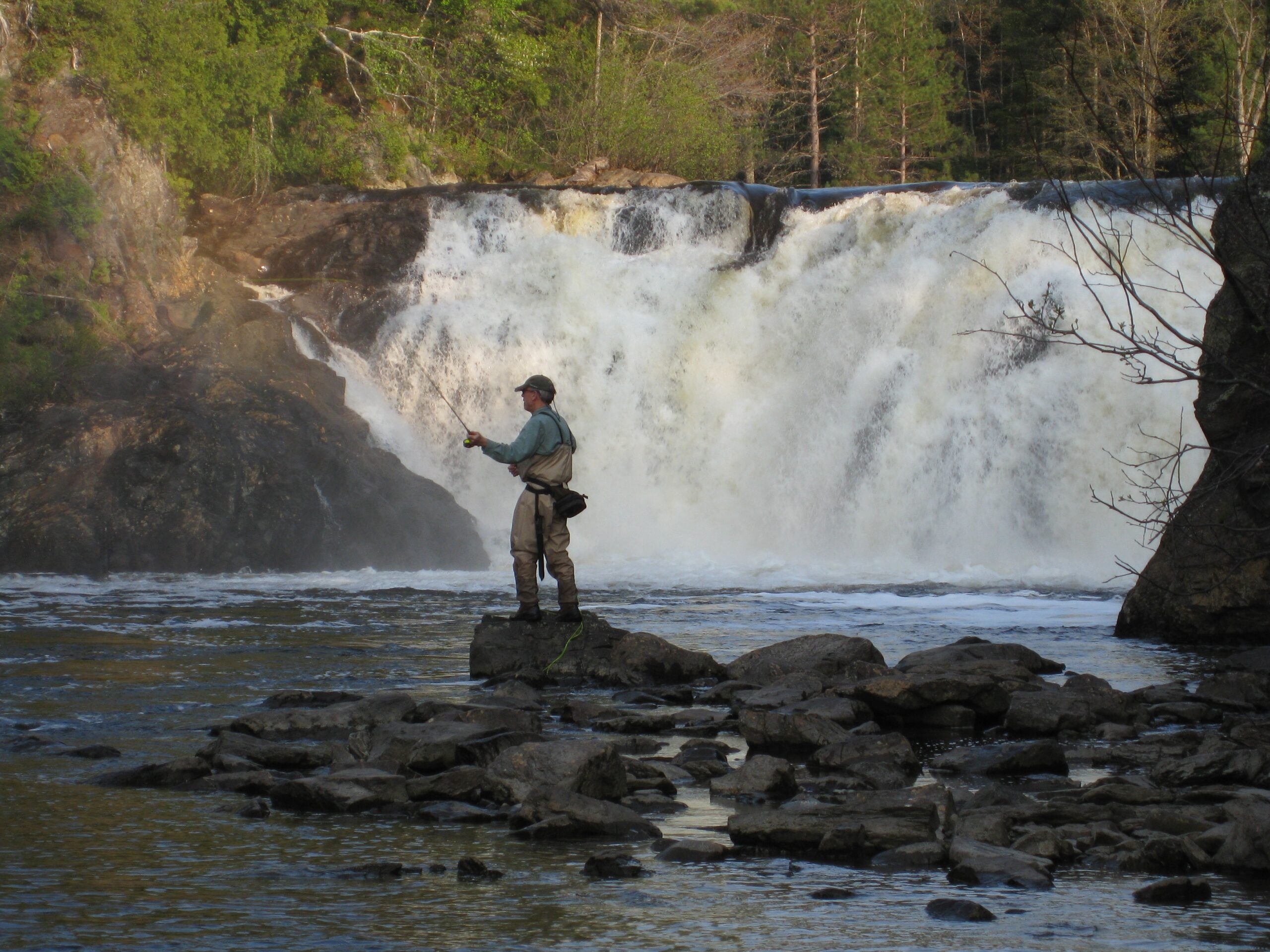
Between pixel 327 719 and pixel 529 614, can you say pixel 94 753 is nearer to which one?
pixel 327 719

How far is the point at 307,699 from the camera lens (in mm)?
9484

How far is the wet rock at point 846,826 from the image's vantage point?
579cm

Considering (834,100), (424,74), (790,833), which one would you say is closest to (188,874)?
(790,833)

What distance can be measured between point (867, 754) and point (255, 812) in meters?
3.09

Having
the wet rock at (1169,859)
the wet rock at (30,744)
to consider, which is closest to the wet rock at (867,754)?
the wet rock at (1169,859)

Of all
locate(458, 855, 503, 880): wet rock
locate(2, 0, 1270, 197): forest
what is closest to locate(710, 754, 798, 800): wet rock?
locate(458, 855, 503, 880): wet rock

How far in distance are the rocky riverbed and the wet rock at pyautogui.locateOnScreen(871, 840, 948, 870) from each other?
0.01 m

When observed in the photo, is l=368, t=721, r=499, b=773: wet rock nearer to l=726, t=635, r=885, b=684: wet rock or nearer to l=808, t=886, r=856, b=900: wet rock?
l=808, t=886, r=856, b=900: wet rock

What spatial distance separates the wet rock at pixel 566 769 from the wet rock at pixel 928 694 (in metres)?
2.73

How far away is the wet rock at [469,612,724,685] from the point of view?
1081cm

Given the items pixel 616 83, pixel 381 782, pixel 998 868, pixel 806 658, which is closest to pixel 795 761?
pixel 381 782

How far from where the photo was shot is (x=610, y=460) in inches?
985

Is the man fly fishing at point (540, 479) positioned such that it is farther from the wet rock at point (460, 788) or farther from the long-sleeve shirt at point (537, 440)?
the wet rock at point (460, 788)

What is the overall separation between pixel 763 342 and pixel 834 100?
2372 centimetres
